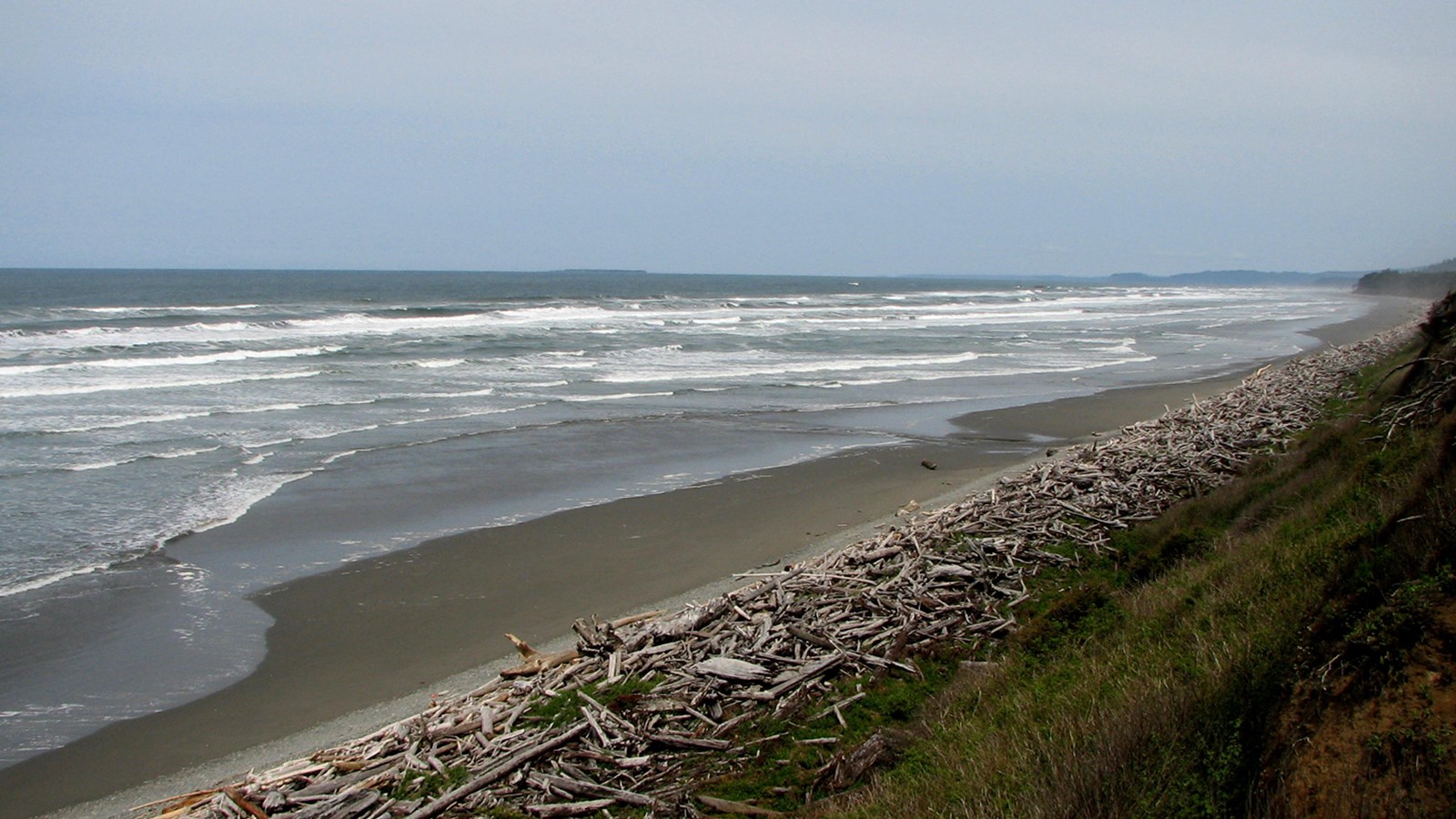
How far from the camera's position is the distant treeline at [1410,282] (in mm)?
82644

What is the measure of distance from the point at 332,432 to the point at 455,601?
1164cm

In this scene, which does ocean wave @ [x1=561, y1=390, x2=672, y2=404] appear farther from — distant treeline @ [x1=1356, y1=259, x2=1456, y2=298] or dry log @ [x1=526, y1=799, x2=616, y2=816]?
distant treeline @ [x1=1356, y1=259, x2=1456, y2=298]

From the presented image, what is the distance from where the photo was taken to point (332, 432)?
67.9 ft

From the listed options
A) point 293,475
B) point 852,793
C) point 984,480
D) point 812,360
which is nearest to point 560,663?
point 852,793

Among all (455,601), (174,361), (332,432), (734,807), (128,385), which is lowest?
Answer: (455,601)

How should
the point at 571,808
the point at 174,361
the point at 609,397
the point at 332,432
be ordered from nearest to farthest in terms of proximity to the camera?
the point at 571,808, the point at 332,432, the point at 609,397, the point at 174,361

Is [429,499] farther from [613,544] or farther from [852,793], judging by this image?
[852,793]

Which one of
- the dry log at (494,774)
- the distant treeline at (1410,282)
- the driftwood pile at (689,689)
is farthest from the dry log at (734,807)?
the distant treeline at (1410,282)

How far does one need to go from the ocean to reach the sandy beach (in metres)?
0.50

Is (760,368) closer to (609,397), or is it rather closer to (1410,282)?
(609,397)

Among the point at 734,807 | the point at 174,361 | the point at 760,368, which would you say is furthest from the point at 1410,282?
the point at 734,807

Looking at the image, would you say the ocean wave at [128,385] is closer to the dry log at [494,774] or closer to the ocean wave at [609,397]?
the ocean wave at [609,397]

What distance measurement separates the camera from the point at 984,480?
1502cm

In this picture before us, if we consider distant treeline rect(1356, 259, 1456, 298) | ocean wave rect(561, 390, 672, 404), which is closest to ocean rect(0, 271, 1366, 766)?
ocean wave rect(561, 390, 672, 404)
